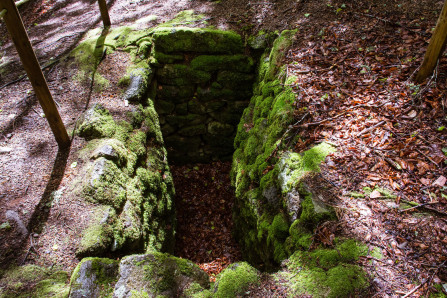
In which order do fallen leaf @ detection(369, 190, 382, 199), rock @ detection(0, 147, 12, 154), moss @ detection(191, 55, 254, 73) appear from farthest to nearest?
1. moss @ detection(191, 55, 254, 73)
2. rock @ detection(0, 147, 12, 154)
3. fallen leaf @ detection(369, 190, 382, 199)

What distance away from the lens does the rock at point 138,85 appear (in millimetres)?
4828

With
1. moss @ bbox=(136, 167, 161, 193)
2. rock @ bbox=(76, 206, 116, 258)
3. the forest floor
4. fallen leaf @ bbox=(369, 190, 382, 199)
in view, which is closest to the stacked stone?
the forest floor

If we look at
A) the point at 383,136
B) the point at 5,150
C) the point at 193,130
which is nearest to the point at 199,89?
the point at 193,130

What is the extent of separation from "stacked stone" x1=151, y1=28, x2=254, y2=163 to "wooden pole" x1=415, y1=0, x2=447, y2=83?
3.40 metres

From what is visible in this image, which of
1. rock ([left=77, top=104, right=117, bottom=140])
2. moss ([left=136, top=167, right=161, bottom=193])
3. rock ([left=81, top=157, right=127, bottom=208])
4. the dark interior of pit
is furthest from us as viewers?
the dark interior of pit

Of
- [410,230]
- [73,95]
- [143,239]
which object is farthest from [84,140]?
[410,230]

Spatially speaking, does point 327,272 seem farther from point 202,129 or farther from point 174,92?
point 174,92

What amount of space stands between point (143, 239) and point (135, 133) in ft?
5.77

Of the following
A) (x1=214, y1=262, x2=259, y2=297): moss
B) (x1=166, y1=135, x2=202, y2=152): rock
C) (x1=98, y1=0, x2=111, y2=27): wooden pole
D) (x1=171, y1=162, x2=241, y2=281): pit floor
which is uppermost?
(x1=98, y1=0, x2=111, y2=27): wooden pole

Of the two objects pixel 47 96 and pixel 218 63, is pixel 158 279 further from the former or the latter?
pixel 218 63

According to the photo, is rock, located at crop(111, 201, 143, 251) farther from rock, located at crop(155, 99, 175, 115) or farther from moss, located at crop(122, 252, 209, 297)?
rock, located at crop(155, 99, 175, 115)

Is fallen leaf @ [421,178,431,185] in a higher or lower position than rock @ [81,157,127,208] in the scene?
higher

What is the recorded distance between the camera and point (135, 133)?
4410 millimetres

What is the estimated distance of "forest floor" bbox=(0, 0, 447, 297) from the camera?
7.56 feet
